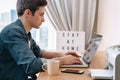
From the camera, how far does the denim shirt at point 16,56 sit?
5.18 ft

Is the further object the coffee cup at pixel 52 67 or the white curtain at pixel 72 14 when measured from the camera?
the white curtain at pixel 72 14

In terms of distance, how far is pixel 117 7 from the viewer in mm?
2479

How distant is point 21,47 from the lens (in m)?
1.60

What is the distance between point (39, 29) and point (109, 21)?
3.78ft

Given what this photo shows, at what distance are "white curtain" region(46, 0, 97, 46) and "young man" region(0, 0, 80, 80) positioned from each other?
133cm

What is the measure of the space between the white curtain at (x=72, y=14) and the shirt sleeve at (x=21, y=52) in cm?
158

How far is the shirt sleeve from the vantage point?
5.16 ft

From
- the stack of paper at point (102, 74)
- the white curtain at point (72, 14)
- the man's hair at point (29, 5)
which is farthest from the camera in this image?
the white curtain at point (72, 14)

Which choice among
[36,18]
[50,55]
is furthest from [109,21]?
[36,18]

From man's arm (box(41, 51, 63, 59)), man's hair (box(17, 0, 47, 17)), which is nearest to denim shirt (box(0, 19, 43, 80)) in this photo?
man's hair (box(17, 0, 47, 17))

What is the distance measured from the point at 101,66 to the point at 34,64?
23.5 inches

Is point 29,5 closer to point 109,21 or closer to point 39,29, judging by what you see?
point 109,21

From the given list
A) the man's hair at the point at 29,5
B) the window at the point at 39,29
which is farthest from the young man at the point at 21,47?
the window at the point at 39,29

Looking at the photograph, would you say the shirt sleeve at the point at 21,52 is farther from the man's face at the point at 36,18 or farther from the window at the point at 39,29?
the window at the point at 39,29
